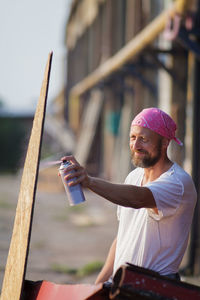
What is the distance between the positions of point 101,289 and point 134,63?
7.51m

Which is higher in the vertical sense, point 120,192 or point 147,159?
point 147,159

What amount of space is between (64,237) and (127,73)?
10.1 feet

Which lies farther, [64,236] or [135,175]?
[64,236]

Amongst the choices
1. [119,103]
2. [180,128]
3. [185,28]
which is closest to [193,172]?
[180,128]

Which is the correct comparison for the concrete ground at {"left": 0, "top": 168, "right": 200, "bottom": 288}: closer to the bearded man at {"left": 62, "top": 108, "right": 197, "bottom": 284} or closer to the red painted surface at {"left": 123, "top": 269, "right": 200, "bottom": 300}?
the bearded man at {"left": 62, "top": 108, "right": 197, "bottom": 284}

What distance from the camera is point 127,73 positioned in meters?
10.6

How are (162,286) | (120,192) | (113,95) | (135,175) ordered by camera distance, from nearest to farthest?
(162,286)
(120,192)
(135,175)
(113,95)

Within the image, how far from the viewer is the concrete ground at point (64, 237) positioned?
8047 mm

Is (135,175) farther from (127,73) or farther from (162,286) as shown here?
(127,73)

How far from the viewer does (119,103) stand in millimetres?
15016

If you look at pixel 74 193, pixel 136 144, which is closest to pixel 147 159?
pixel 136 144

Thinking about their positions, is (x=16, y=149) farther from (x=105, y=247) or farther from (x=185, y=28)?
(x=185, y=28)

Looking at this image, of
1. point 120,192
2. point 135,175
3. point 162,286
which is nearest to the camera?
point 162,286

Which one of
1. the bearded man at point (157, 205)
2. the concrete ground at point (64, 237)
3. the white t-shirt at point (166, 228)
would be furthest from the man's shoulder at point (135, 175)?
the concrete ground at point (64, 237)
